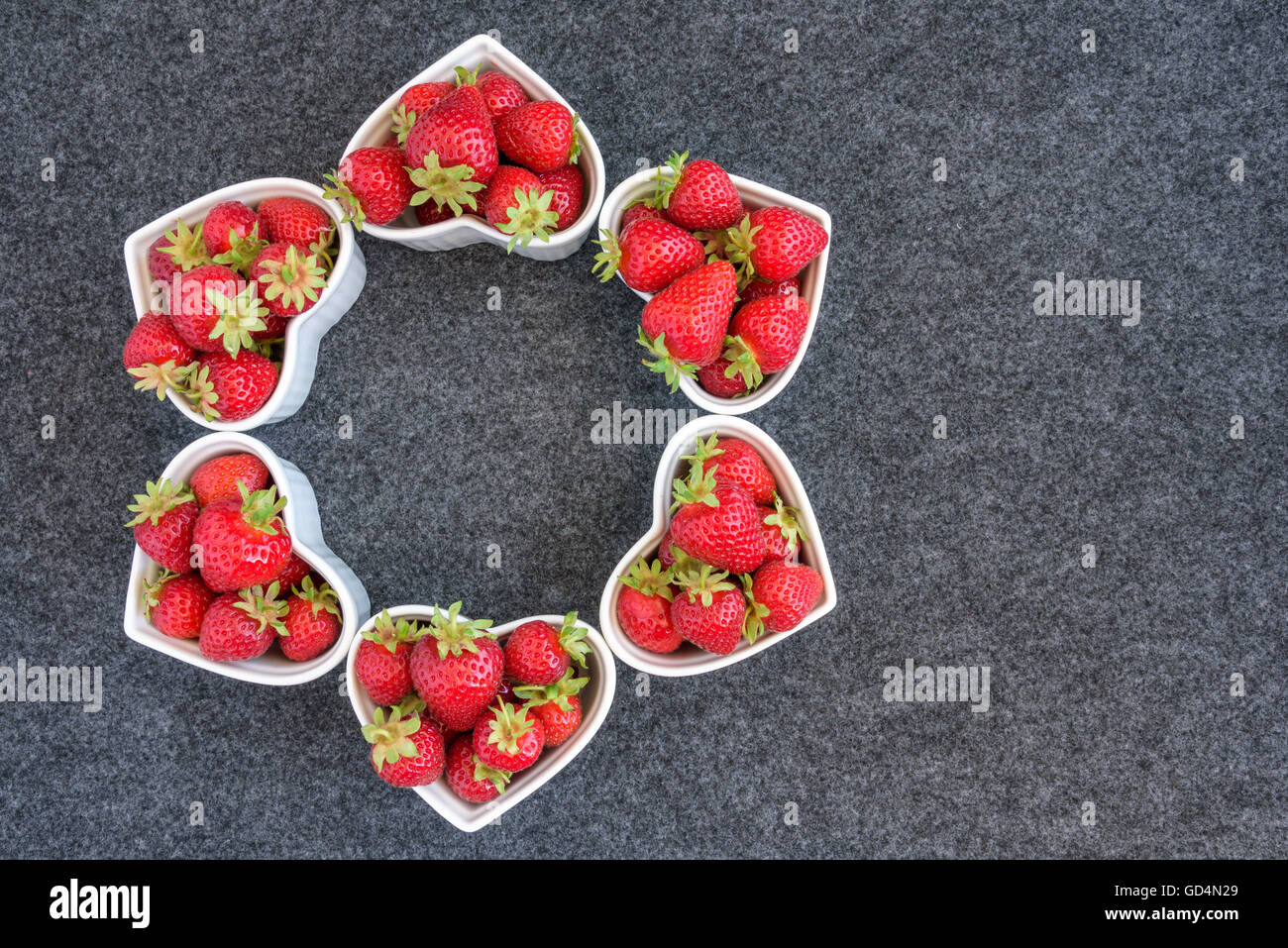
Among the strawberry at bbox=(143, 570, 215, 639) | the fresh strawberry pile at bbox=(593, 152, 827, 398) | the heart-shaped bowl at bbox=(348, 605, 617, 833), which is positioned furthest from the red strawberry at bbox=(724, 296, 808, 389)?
the strawberry at bbox=(143, 570, 215, 639)

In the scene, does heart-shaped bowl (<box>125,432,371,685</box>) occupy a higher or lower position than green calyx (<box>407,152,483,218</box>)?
lower

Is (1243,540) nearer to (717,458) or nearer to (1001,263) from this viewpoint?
(1001,263)

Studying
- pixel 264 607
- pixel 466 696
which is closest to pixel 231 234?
pixel 264 607

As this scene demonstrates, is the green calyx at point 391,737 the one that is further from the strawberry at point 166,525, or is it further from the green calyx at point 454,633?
the strawberry at point 166,525

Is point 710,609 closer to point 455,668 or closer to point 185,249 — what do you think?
point 455,668

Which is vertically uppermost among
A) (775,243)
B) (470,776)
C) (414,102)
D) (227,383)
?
(414,102)

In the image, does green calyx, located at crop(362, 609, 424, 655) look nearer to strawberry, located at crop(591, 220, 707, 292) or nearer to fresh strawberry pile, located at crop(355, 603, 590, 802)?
fresh strawberry pile, located at crop(355, 603, 590, 802)

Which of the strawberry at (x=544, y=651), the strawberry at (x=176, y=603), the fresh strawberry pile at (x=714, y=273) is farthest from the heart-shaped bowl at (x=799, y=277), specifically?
the strawberry at (x=176, y=603)
